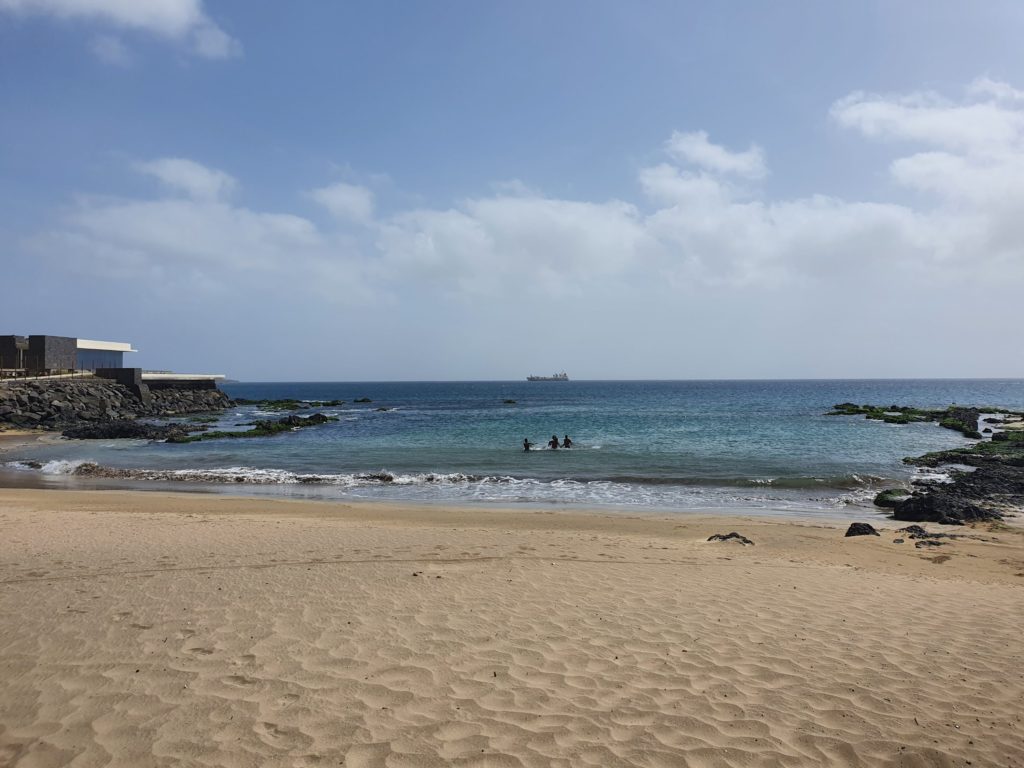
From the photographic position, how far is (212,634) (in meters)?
6.34

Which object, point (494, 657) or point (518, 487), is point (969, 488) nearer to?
point (518, 487)

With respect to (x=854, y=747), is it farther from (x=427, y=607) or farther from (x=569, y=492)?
(x=569, y=492)

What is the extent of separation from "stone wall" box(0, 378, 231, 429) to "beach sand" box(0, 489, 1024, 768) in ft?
130

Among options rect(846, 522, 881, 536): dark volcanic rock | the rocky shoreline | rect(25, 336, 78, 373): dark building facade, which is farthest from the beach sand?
rect(25, 336, 78, 373): dark building facade

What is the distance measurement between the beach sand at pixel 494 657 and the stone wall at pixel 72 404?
130 feet

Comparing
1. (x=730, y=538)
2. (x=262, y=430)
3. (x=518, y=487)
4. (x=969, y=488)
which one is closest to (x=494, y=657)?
(x=730, y=538)

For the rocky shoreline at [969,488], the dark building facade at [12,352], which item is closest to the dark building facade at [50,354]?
the dark building facade at [12,352]

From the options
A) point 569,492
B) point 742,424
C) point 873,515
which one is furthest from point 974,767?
point 742,424

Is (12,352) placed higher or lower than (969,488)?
higher

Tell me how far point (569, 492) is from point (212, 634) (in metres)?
15.8

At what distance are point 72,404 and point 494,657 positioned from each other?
52.3m

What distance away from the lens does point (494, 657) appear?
5.94 meters

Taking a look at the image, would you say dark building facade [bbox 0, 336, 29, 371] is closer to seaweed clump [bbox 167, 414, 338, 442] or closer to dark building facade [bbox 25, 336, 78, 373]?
dark building facade [bbox 25, 336, 78, 373]

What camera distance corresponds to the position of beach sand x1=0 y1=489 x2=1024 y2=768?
4457mm
